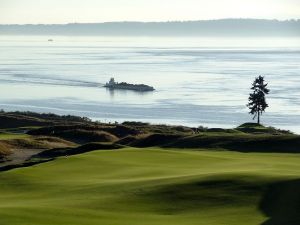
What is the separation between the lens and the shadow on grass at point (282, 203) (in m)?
19.8

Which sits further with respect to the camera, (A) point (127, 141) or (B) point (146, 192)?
(A) point (127, 141)

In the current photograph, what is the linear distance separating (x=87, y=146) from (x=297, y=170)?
17.7 meters

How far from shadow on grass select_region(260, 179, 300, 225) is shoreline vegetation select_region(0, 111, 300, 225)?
3 cm

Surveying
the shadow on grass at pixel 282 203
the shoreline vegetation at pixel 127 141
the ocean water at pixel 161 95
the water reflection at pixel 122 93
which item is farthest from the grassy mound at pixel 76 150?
the water reflection at pixel 122 93

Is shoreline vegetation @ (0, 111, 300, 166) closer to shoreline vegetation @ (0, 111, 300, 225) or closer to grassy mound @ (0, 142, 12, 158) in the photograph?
Result: grassy mound @ (0, 142, 12, 158)

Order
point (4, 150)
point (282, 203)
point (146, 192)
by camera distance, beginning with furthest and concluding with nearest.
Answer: point (4, 150), point (146, 192), point (282, 203)

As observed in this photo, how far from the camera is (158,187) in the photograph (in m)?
24.5

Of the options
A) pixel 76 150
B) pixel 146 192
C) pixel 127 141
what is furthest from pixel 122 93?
pixel 146 192

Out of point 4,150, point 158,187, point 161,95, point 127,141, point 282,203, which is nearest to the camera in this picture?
point 282,203

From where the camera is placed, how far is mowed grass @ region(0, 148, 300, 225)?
67.1ft

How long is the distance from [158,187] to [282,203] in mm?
4799

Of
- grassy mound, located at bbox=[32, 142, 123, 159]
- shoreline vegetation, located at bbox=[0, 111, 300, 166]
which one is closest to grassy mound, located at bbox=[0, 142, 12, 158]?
shoreline vegetation, located at bbox=[0, 111, 300, 166]

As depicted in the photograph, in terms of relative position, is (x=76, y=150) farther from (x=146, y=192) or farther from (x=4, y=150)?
(x=146, y=192)

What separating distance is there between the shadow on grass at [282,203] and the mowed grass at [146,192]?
4cm
